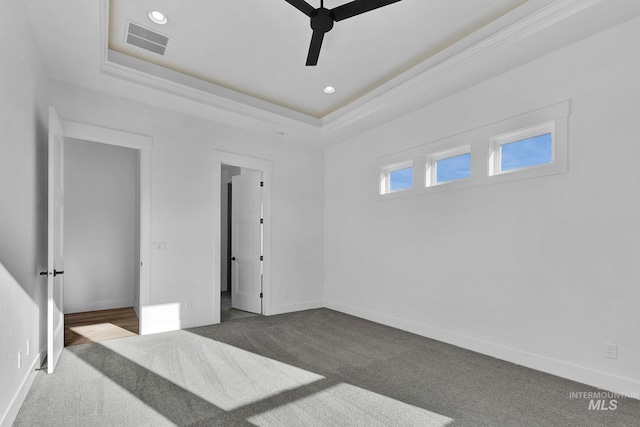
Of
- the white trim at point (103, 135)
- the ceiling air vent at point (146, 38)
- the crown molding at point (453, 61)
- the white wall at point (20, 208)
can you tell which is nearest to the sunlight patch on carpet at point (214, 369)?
the white wall at point (20, 208)

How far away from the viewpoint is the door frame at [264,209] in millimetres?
4680

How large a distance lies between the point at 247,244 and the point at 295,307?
1307 mm

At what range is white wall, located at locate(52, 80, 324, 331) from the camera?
4.03 m

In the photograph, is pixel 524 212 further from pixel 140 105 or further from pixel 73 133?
pixel 73 133

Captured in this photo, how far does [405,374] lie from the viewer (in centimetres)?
298

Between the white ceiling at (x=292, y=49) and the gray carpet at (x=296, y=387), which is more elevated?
the white ceiling at (x=292, y=49)

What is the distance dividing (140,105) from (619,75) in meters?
4.91

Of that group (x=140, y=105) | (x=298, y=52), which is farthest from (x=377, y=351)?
(x=140, y=105)

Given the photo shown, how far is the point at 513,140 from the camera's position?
3479 mm

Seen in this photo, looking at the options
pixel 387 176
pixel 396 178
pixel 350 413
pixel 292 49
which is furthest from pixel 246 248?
pixel 350 413

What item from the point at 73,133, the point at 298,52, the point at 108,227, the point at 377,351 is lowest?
the point at 377,351

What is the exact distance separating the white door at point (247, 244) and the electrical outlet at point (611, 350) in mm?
4136

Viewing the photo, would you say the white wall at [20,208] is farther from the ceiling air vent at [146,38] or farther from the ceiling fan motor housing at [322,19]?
the ceiling fan motor housing at [322,19]

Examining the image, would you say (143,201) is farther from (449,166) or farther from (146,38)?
(449,166)
